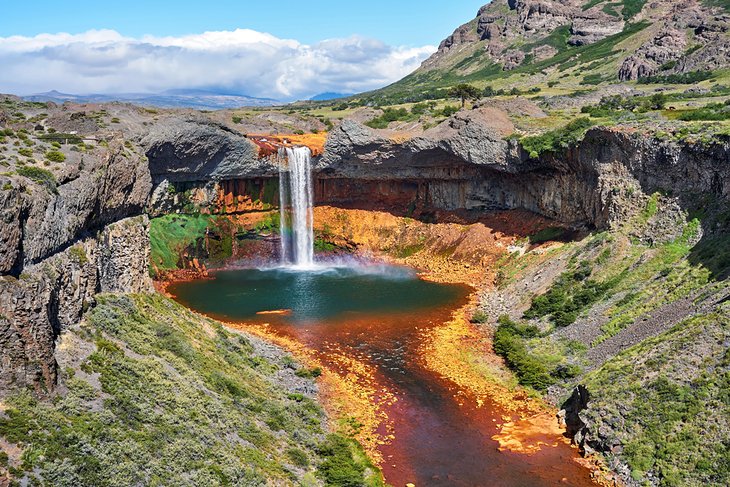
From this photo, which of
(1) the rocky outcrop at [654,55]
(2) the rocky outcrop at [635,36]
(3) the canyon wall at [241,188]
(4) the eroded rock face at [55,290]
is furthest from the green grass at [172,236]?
(1) the rocky outcrop at [654,55]

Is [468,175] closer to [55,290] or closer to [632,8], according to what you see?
[55,290]

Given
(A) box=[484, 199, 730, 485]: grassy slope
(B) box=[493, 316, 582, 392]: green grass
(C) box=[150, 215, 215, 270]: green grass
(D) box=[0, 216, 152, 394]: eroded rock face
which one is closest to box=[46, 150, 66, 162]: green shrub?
(D) box=[0, 216, 152, 394]: eroded rock face

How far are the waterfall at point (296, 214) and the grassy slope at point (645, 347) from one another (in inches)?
1048

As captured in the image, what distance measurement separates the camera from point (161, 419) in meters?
27.5

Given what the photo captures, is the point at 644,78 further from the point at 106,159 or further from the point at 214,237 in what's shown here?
the point at 106,159

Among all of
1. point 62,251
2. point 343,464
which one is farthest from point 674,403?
point 62,251

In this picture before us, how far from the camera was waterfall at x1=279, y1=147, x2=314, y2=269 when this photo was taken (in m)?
78.4

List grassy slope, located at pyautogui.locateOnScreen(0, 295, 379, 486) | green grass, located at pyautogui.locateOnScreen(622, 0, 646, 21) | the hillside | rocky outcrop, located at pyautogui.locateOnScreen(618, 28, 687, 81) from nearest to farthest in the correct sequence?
grassy slope, located at pyautogui.locateOnScreen(0, 295, 379, 486) → the hillside → rocky outcrop, located at pyautogui.locateOnScreen(618, 28, 687, 81) → green grass, located at pyautogui.locateOnScreen(622, 0, 646, 21)

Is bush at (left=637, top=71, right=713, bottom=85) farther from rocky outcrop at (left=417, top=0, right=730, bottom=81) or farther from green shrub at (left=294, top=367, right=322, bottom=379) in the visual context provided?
green shrub at (left=294, top=367, right=322, bottom=379)

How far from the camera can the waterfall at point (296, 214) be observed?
78.4 meters

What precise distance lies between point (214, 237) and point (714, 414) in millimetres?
57657

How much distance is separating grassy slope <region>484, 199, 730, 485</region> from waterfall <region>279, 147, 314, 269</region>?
87.3 feet

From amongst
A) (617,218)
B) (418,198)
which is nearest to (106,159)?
(617,218)

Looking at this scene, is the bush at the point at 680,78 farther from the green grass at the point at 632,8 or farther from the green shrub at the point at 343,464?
the green shrub at the point at 343,464
